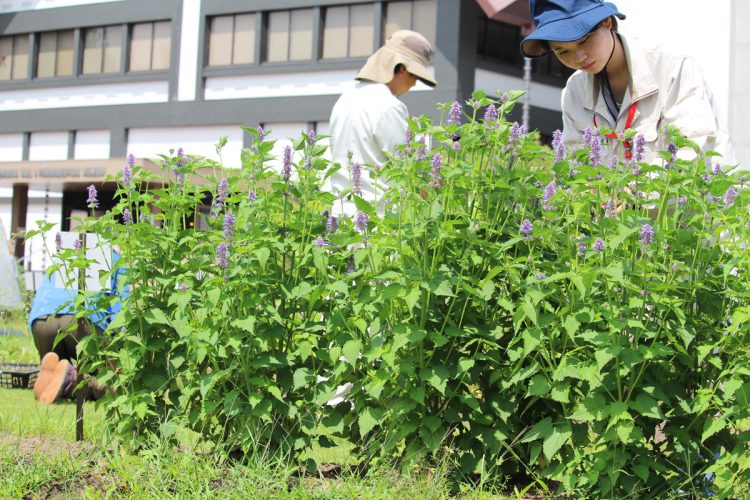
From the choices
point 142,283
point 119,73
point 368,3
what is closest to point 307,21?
point 368,3

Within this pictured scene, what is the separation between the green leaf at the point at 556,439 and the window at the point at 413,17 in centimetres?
2156

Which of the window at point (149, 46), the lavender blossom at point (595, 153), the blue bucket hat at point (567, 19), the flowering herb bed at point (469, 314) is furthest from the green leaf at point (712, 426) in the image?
the window at point (149, 46)

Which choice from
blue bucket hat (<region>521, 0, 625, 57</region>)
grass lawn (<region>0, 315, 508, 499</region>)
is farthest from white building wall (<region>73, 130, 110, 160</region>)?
blue bucket hat (<region>521, 0, 625, 57</region>)

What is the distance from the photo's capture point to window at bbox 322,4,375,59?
80.7 feet

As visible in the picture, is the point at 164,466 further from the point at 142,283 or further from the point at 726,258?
the point at 726,258

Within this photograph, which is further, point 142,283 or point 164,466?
point 142,283

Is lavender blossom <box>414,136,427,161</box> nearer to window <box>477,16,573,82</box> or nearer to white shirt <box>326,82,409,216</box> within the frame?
white shirt <box>326,82,409,216</box>

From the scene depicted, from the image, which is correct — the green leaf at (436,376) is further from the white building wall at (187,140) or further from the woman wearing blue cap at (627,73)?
the white building wall at (187,140)

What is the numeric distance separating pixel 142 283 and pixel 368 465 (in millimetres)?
1150

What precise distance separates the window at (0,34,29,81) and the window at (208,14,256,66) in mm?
7132

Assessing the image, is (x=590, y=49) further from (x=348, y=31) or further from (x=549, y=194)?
(x=348, y=31)

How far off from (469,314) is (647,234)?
0.70 m

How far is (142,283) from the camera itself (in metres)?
3.70

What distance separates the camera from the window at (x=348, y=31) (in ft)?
80.7
